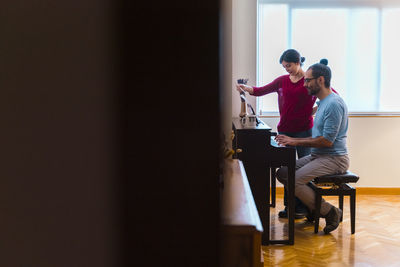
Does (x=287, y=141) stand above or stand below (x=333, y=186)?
above

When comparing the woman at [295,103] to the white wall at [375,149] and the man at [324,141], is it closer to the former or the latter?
the man at [324,141]

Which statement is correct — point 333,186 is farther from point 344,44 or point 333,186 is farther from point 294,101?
point 344,44

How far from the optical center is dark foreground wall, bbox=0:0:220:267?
526mm

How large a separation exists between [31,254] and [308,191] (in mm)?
3184

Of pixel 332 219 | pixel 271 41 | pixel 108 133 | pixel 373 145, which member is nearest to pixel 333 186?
pixel 332 219

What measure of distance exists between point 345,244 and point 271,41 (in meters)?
2.59

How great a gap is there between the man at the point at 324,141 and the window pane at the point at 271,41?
60.0 inches

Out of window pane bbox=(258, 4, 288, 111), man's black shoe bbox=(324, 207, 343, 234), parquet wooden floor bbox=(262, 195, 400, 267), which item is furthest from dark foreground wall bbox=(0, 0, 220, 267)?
window pane bbox=(258, 4, 288, 111)

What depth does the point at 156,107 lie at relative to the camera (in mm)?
533

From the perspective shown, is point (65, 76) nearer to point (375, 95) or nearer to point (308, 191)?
point (308, 191)

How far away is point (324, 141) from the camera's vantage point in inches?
140

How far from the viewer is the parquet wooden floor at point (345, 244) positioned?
10.4ft

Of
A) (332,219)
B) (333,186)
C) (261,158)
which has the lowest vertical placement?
(332,219)

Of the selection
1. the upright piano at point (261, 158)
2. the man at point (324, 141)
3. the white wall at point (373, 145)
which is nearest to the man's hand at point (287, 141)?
the man at point (324, 141)
